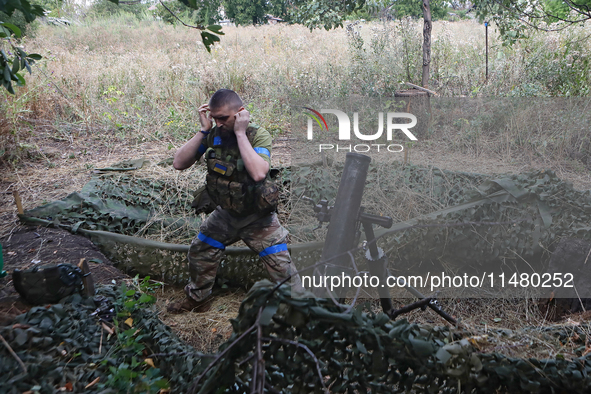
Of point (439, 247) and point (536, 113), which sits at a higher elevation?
point (536, 113)

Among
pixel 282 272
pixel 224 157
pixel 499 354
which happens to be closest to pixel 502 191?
pixel 282 272

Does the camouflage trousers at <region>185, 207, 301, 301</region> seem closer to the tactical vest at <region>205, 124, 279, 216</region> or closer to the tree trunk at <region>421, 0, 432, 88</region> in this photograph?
the tactical vest at <region>205, 124, 279, 216</region>

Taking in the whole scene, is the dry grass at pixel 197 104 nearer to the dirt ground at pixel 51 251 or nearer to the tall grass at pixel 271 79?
the tall grass at pixel 271 79

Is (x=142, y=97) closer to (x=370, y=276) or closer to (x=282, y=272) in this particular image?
(x=282, y=272)

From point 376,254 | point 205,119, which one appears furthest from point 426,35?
point 376,254

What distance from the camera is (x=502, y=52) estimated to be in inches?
332

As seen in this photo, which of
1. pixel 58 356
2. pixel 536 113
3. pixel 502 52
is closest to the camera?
pixel 58 356

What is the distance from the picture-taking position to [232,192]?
2.96 m

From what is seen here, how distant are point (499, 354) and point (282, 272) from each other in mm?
2070

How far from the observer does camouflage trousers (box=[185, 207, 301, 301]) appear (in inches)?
120

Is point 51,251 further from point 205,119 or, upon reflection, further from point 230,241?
point 205,119

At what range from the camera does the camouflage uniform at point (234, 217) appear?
2.97 m

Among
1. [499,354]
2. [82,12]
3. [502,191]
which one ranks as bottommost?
[502,191]

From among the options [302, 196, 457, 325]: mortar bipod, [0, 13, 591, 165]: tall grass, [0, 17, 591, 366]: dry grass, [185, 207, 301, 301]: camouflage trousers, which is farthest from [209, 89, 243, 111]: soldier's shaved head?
[0, 13, 591, 165]: tall grass
